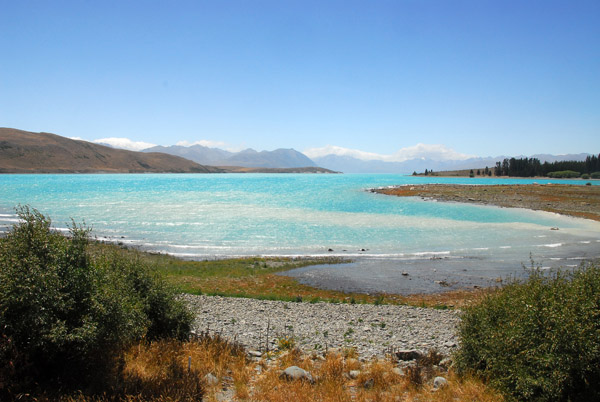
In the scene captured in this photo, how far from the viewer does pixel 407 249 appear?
32906mm

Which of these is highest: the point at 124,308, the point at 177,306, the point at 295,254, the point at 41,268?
the point at 41,268

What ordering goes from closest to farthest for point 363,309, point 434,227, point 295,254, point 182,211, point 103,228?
1. point 363,309
2. point 295,254
3. point 103,228
4. point 434,227
5. point 182,211

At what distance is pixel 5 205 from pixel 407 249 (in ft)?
205

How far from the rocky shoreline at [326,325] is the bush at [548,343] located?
3.44 metres

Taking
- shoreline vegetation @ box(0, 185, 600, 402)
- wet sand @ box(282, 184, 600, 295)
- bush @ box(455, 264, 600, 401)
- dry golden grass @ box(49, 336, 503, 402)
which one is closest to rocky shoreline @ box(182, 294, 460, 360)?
shoreline vegetation @ box(0, 185, 600, 402)

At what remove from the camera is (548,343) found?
22.1 ft

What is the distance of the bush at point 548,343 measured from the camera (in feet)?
21.3

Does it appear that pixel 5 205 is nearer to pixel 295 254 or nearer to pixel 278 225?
pixel 278 225

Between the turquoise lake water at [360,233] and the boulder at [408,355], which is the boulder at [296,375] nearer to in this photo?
the boulder at [408,355]

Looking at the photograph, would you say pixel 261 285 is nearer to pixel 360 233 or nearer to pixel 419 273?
pixel 419 273

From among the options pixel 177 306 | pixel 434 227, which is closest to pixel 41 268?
pixel 177 306

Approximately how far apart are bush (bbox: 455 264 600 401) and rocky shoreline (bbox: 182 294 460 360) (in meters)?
3.44

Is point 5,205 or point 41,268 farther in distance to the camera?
point 5,205

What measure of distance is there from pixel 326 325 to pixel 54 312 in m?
9.63
